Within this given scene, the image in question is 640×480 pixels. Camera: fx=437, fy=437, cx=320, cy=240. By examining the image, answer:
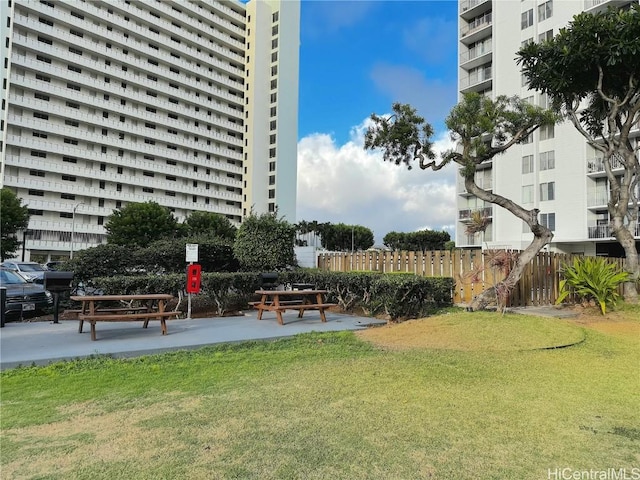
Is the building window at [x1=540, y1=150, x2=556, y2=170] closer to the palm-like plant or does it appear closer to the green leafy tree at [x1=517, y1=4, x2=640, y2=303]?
the green leafy tree at [x1=517, y1=4, x2=640, y2=303]

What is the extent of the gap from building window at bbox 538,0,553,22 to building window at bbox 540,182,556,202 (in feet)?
45.3

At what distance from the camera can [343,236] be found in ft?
220

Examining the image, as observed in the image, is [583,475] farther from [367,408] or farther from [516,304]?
[516,304]

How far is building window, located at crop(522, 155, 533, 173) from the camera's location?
1419 inches

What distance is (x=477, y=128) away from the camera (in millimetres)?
11141

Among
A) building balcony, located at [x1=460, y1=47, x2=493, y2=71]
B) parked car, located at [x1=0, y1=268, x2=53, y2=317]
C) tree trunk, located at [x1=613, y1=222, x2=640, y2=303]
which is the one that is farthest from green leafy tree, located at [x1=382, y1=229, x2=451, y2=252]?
parked car, located at [x1=0, y1=268, x2=53, y2=317]

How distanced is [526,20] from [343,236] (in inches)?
1481

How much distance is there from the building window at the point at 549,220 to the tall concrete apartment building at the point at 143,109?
29.7 meters

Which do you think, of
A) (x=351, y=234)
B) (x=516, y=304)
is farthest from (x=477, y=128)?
(x=351, y=234)

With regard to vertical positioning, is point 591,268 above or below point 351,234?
below

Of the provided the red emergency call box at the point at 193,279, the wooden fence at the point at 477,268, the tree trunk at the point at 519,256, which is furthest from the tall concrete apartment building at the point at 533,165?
the red emergency call box at the point at 193,279

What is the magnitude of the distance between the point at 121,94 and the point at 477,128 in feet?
186

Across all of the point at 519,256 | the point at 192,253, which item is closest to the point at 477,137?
the point at 519,256

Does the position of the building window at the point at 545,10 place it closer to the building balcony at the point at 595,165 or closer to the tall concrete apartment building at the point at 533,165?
the tall concrete apartment building at the point at 533,165
